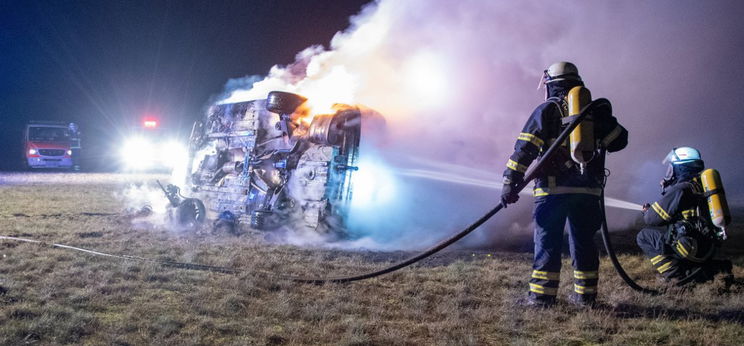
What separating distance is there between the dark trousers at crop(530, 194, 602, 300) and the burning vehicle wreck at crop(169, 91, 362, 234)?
4.21m

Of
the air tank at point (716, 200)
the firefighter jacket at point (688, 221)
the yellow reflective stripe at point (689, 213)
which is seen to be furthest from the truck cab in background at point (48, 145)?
the air tank at point (716, 200)

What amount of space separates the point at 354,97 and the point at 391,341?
289 inches

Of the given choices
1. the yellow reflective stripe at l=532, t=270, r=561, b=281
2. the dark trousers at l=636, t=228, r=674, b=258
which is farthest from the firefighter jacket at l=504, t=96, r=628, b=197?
the dark trousers at l=636, t=228, r=674, b=258

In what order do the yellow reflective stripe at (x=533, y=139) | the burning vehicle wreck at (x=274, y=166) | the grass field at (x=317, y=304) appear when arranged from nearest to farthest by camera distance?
the grass field at (x=317, y=304) < the yellow reflective stripe at (x=533, y=139) < the burning vehicle wreck at (x=274, y=166)

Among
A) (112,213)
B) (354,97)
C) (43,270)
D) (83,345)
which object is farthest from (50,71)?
(83,345)

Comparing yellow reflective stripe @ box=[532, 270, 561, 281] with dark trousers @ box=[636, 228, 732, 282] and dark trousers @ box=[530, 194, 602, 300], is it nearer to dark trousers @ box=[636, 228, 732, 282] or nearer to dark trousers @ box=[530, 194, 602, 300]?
dark trousers @ box=[530, 194, 602, 300]

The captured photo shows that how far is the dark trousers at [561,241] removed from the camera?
15.2 feet

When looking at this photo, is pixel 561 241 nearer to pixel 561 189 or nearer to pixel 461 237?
pixel 561 189

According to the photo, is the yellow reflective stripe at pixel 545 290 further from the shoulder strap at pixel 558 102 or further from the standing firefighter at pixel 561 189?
the shoulder strap at pixel 558 102

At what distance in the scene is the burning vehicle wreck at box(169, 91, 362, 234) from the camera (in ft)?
27.7

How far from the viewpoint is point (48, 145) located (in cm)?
2467

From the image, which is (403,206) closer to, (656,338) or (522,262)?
(522,262)

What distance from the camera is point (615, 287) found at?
5465mm

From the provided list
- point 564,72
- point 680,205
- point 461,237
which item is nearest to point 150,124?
point 461,237
